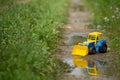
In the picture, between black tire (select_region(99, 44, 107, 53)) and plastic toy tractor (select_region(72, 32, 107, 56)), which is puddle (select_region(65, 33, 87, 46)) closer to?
plastic toy tractor (select_region(72, 32, 107, 56))

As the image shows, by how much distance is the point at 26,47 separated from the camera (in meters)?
10.5

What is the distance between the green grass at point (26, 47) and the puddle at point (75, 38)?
895 mm

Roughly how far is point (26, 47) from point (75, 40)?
580cm

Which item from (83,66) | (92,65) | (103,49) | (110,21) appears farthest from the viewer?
(110,21)

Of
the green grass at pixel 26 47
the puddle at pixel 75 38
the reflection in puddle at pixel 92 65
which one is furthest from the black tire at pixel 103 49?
the puddle at pixel 75 38

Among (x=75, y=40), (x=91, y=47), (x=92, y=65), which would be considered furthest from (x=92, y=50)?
(x=75, y=40)

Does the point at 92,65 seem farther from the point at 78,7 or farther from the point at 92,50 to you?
the point at 78,7

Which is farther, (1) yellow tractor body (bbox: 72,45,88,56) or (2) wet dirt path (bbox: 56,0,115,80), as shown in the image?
(1) yellow tractor body (bbox: 72,45,88,56)

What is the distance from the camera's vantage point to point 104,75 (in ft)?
35.3

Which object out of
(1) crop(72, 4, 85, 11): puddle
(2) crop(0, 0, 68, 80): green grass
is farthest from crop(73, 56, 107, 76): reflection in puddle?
(1) crop(72, 4, 85, 11): puddle

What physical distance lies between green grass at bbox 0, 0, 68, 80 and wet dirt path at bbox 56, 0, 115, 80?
418 millimetres

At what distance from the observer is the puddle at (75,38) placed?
51.0 feet

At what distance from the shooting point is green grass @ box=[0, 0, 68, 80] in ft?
29.7

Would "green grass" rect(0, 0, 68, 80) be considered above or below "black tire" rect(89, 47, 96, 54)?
above
